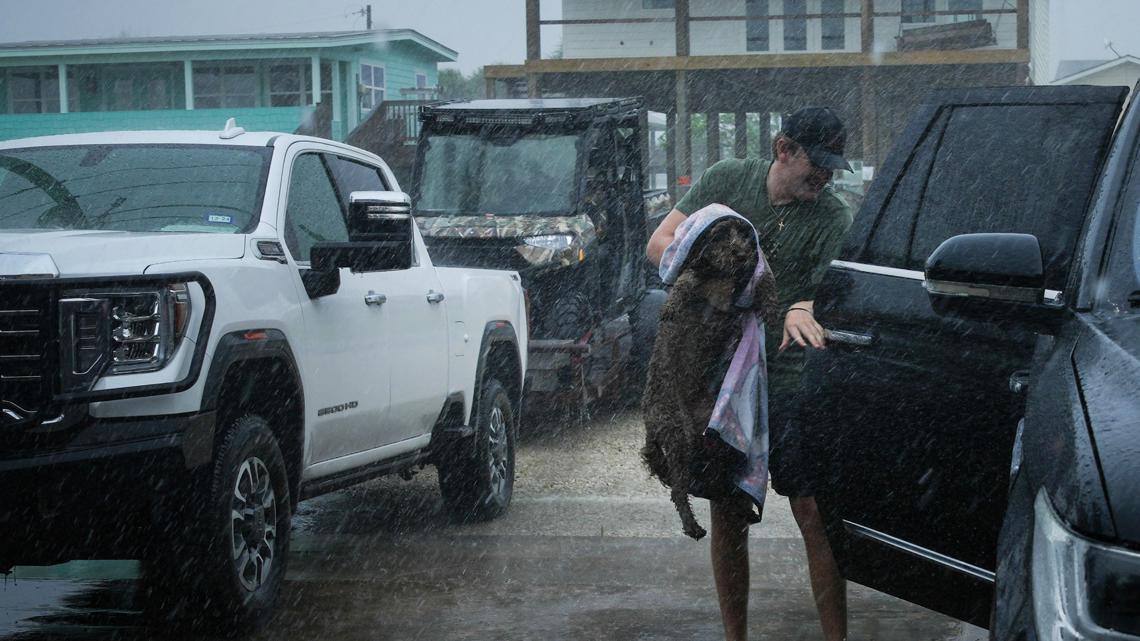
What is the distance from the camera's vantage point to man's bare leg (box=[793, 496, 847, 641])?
480cm

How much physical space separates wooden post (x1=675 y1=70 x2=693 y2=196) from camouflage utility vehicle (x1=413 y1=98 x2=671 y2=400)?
11.6 m

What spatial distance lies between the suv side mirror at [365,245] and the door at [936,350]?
209cm

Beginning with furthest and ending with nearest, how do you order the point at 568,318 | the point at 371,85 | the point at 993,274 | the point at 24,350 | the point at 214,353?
1. the point at 371,85
2. the point at 568,318
3. the point at 214,353
4. the point at 24,350
5. the point at 993,274

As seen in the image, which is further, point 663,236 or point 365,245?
point 365,245

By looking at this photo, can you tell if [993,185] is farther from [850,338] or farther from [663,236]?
[663,236]

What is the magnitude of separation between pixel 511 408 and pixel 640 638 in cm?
326

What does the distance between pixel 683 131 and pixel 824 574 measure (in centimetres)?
2240

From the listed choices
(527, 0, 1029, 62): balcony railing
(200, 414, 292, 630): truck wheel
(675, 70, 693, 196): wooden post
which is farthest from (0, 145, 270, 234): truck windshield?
(527, 0, 1029, 62): balcony railing

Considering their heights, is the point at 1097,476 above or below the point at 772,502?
above

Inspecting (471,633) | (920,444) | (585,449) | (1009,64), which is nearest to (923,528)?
(920,444)

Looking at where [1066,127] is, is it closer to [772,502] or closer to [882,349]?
[882,349]

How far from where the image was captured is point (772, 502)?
8.66 metres

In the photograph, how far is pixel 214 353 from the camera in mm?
5281

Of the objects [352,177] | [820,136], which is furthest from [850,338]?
[352,177]
